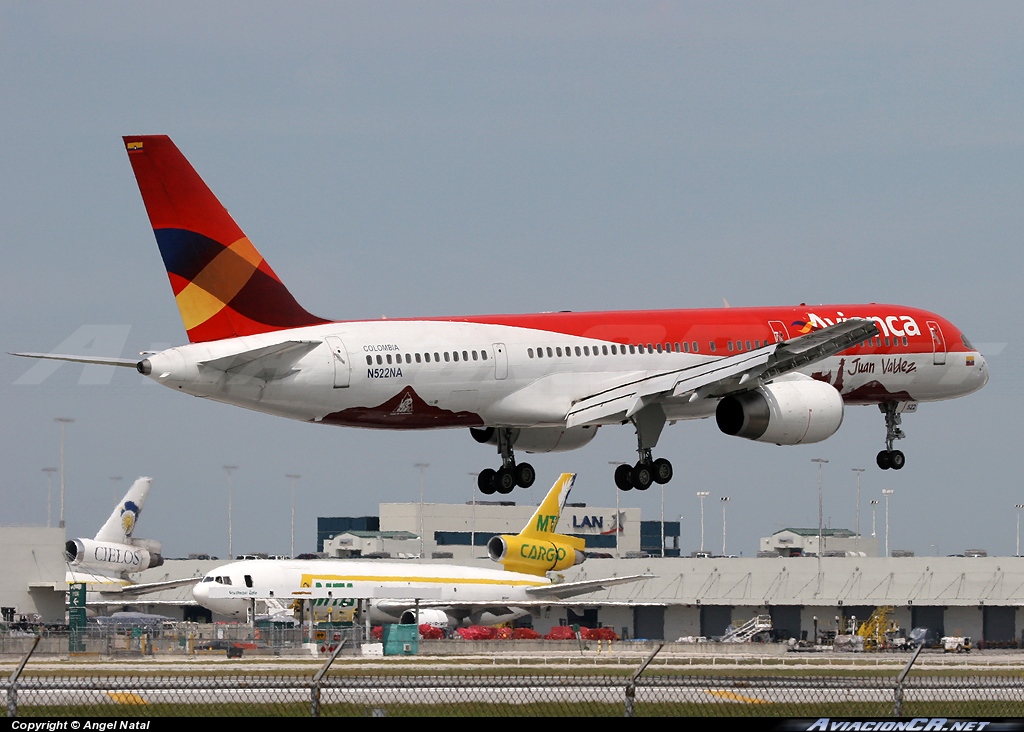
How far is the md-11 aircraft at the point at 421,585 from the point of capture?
95125 mm

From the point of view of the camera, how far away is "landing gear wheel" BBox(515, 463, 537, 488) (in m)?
55.5

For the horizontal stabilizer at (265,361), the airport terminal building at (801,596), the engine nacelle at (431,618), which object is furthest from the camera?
the airport terminal building at (801,596)

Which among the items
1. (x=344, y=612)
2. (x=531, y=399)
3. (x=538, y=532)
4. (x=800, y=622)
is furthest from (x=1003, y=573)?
(x=531, y=399)

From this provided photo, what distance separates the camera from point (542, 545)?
10738 centimetres

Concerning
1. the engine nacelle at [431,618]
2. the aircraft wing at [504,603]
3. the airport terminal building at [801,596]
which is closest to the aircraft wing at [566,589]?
the aircraft wing at [504,603]

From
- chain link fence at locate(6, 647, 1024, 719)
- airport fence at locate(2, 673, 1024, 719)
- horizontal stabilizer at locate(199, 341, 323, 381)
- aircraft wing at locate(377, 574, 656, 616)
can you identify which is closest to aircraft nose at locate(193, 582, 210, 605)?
aircraft wing at locate(377, 574, 656, 616)

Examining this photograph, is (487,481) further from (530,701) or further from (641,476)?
(530,701)

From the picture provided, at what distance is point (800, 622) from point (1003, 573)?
54.5ft

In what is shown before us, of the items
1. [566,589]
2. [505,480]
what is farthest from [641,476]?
[566,589]

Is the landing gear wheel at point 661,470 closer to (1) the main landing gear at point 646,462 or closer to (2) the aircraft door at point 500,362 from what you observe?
(1) the main landing gear at point 646,462

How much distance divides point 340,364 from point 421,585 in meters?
54.8

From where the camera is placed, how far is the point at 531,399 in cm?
5162

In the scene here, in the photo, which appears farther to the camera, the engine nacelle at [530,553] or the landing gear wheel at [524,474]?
the engine nacelle at [530,553]

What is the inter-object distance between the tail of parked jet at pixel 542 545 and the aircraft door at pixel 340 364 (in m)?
57.8
